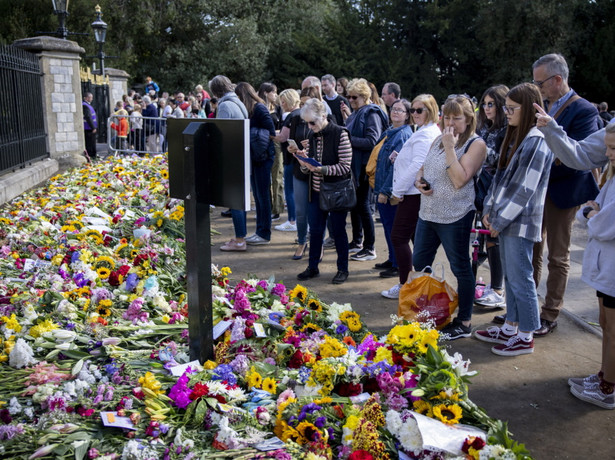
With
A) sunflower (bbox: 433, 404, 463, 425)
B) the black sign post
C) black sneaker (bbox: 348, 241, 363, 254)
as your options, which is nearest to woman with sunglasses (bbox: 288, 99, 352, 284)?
black sneaker (bbox: 348, 241, 363, 254)

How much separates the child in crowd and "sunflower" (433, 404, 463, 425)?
1.53 m

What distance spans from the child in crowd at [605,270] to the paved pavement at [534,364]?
0.36ft

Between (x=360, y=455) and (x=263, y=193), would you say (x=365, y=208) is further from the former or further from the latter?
(x=360, y=455)

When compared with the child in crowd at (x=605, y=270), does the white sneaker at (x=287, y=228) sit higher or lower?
lower

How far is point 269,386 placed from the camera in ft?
9.21

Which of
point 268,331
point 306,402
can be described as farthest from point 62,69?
point 306,402

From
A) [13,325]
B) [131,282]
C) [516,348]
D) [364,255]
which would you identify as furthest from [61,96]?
[516,348]

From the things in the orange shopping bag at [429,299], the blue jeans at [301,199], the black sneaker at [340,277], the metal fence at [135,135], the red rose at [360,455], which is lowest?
the black sneaker at [340,277]

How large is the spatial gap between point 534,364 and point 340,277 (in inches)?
90.6

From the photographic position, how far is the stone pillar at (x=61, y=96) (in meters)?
11.0

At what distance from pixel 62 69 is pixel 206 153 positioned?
9.91 meters

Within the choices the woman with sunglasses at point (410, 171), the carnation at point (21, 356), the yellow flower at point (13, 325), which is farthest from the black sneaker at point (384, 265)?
the carnation at point (21, 356)

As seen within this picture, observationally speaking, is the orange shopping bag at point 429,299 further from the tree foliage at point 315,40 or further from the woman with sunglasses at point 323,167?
the tree foliage at point 315,40

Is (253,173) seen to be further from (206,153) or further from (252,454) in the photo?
(252,454)
